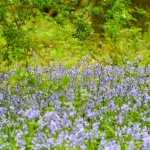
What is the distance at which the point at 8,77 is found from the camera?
646cm

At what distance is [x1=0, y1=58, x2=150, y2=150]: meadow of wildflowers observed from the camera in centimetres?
409

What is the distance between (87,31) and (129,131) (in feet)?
6.57

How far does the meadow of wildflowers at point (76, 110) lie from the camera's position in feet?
13.4

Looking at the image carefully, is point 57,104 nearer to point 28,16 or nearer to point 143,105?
point 143,105

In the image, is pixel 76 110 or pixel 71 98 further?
pixel 71 98

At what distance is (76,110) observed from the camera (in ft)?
16.2

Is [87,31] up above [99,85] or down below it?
above

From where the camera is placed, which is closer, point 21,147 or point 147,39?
point 21,147

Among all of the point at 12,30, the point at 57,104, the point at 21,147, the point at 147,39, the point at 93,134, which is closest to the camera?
the point at 21,147

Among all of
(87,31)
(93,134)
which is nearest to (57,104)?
(93,134)

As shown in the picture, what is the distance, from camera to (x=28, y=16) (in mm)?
6172

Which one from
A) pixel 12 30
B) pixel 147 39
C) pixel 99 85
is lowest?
pixel 147 39

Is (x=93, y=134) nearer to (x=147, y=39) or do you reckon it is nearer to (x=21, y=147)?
(x=21, y=147)

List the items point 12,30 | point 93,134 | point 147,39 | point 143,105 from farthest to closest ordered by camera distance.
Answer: point 147,39 → point 12,30 → point 143,105 → point 93,134
